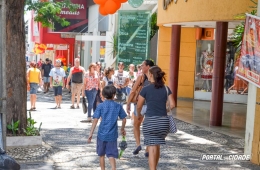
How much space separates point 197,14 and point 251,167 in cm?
622

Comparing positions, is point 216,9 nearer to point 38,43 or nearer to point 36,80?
point 36,80

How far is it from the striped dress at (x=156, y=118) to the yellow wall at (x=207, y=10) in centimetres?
560

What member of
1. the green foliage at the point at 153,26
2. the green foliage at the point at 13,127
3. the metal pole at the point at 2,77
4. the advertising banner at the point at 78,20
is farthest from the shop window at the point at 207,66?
the metal pole at the point at 2,77

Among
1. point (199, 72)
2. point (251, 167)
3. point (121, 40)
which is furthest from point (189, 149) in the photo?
point (121, 40)

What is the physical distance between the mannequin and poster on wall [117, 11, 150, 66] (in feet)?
9.32

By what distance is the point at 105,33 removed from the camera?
32312mm

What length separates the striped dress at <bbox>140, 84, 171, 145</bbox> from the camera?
783 cm

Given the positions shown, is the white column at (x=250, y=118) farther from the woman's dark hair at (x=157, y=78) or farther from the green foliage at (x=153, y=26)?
the green foliage at (x=153, y=26)

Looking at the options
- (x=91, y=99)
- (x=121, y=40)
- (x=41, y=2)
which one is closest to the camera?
(x=91, y=99)

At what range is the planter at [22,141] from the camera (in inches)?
379

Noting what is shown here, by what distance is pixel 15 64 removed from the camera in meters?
9.96

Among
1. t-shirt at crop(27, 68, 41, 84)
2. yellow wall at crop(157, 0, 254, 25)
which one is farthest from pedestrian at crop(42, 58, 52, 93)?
yellow wall at crop(157, 0, 254, 25)

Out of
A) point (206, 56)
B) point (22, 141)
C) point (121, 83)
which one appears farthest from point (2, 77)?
point (206, 56)

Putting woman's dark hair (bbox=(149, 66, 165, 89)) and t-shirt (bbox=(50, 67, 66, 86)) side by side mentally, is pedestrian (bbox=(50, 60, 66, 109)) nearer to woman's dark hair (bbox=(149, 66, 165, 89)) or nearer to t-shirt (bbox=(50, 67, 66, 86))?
t-shirt (bbox=(50, 67, 66, 86))
